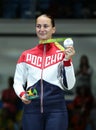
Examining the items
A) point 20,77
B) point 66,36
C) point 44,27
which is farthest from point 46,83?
point 66,36

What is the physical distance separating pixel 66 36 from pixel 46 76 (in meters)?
4.35

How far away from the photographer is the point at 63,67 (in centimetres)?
387

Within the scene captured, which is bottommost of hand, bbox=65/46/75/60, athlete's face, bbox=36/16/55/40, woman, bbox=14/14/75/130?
woman, bbox=14/14/75/130

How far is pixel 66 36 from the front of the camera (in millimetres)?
8195

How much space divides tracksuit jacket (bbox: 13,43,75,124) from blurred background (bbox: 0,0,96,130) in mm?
4077

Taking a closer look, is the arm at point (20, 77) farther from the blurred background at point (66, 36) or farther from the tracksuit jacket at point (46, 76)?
the blurred background at point (66, 36)

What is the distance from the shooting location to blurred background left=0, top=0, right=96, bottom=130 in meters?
8.09

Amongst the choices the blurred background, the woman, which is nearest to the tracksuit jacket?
the woman

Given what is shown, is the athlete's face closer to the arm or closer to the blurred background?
the arm

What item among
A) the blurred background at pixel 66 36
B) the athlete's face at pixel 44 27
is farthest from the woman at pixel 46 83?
the blurred background at pixel 66 36

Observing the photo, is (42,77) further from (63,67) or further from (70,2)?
(70,2)

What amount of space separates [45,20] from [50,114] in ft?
1.99

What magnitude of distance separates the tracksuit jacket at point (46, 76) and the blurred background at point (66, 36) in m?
4.08

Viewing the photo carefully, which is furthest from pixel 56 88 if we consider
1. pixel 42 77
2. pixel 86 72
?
pixel 86 72
